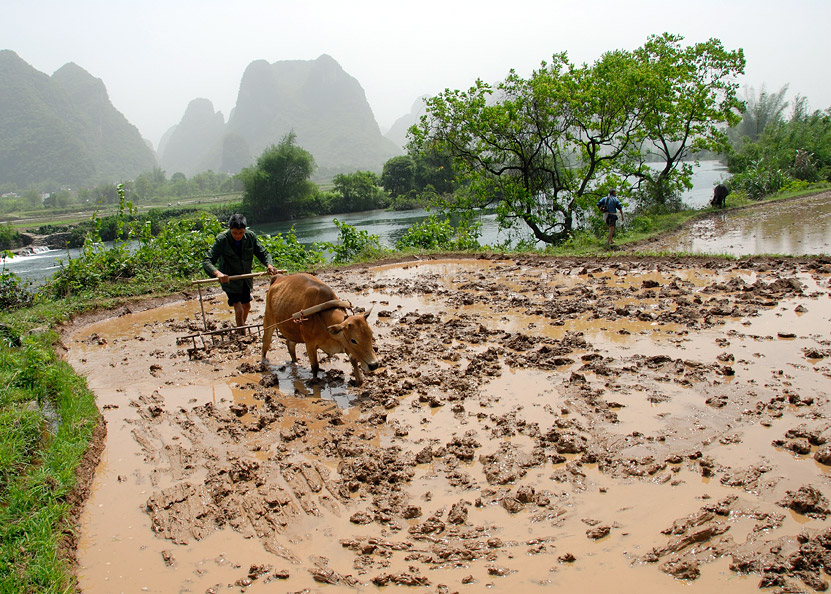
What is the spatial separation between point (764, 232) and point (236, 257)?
632 inches

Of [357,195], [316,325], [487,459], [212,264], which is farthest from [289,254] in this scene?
[357,195]

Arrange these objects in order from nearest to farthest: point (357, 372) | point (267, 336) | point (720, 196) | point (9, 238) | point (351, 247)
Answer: point (357, 372)
point (267, 336)
point (351, 247)
point (720, 196)
point (9, 238)

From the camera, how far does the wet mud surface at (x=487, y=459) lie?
11.8 ft

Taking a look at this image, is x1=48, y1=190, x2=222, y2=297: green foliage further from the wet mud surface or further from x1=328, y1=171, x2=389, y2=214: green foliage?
x1=328, y1=171, x2=389, y2=214: green foliage

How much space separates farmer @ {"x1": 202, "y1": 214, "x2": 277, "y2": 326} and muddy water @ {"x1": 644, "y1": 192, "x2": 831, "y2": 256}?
11.5 metres

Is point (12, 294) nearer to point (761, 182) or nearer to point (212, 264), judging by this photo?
point (212, 264)

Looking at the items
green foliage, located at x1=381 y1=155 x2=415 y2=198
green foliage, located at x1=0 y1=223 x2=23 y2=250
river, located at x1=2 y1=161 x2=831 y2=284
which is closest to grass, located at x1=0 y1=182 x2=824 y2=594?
river, located at x1=2 y1=161 x2=831 y2=284

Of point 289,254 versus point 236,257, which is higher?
point 236,257

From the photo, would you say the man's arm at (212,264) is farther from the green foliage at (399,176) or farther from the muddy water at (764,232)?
the green foliage at (399,176)

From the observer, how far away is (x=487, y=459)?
4844 millimetres

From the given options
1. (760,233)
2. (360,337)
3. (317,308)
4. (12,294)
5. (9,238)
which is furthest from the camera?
(9,238)

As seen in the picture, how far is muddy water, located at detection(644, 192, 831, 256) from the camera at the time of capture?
14.1 m

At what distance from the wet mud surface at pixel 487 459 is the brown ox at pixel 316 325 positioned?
485 mm

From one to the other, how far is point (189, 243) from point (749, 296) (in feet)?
44.3
